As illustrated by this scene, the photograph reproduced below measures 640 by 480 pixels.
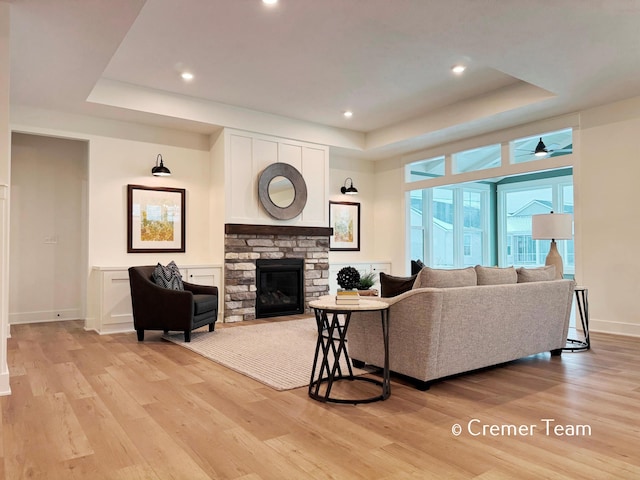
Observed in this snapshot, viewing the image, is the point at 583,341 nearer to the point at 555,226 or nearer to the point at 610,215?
the point at 555,226

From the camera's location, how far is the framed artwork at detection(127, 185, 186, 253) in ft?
19.6

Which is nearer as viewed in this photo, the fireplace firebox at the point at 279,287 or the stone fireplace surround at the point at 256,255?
the stone fireplace surround at the point at 256,255

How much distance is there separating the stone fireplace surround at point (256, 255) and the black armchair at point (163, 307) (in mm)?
1185

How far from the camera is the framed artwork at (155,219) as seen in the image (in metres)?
5.96

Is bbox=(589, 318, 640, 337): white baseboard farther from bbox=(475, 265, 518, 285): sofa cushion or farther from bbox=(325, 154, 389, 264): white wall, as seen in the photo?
bbox=(325, 154, 389, 264): white wall

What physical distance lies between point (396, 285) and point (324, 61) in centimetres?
246

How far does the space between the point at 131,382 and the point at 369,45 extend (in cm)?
358

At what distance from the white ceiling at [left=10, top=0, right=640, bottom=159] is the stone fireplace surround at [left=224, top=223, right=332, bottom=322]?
143cm

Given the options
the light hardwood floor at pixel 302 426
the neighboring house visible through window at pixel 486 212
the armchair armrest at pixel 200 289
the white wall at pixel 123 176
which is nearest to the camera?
the light hardwood floor at pixel 302 426

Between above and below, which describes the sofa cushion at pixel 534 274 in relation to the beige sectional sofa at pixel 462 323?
above

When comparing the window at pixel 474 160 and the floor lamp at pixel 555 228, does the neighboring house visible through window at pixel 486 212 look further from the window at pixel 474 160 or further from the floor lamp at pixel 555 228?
the floor lamp at pixel 555 228

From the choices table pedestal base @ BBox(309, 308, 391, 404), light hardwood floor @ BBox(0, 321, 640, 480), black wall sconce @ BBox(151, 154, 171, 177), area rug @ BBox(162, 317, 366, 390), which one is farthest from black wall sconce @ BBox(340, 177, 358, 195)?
table pedestal base @ BBox(309, 308, 391, 404)

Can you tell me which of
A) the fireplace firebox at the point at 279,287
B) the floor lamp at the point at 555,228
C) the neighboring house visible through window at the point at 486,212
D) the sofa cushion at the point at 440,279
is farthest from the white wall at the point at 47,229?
the floor lamp at the point at 555,228

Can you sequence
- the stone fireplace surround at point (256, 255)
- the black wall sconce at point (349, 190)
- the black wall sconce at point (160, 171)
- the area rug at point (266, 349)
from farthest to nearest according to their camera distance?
the black wall sconce at point (349, 190), the stone fireplace surround at point (256, 255), the black wall sconce at point (160, 171), the area rug at point (266, 349)
